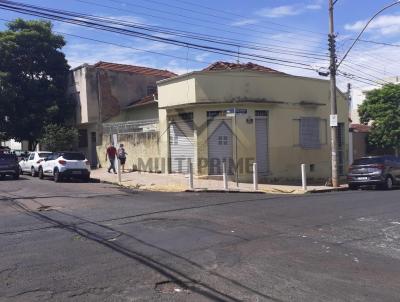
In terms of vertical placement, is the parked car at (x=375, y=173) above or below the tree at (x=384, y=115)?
below

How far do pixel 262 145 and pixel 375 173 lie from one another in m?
5.27

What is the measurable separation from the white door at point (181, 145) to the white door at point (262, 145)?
302cm

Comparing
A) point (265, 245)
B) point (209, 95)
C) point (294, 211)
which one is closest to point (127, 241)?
point (265, 245)

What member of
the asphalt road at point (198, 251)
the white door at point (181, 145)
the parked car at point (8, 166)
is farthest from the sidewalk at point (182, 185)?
the asphalt road at point (198, 251)

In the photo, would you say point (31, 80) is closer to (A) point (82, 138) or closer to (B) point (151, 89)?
(A) point (82, 138)

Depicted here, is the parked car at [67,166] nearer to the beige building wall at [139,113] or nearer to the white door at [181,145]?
the white door at [181,145]

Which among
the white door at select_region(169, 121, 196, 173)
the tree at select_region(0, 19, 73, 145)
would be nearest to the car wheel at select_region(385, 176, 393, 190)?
the white door at select_region(169, 121, 196, 173)

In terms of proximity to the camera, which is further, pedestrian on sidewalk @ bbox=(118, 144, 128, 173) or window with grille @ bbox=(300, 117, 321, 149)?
pedestrian on sidewalk @ bbox=(118, 144, 128, 173)

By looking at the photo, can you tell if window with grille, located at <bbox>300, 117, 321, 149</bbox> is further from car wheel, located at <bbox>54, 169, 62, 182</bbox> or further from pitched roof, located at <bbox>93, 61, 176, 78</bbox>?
pitched roof, located at <bbox>93, 61, 176, 78</bbox>

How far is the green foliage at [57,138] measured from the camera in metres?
33.5

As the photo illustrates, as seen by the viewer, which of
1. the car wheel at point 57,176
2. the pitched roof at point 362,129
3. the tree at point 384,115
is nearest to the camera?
the car wheel at point 57,176

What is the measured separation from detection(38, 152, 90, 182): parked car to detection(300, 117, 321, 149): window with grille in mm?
10706

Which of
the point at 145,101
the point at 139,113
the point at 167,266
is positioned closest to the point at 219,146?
the point at 145,101

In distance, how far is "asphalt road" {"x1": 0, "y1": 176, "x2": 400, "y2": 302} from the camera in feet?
21.1
